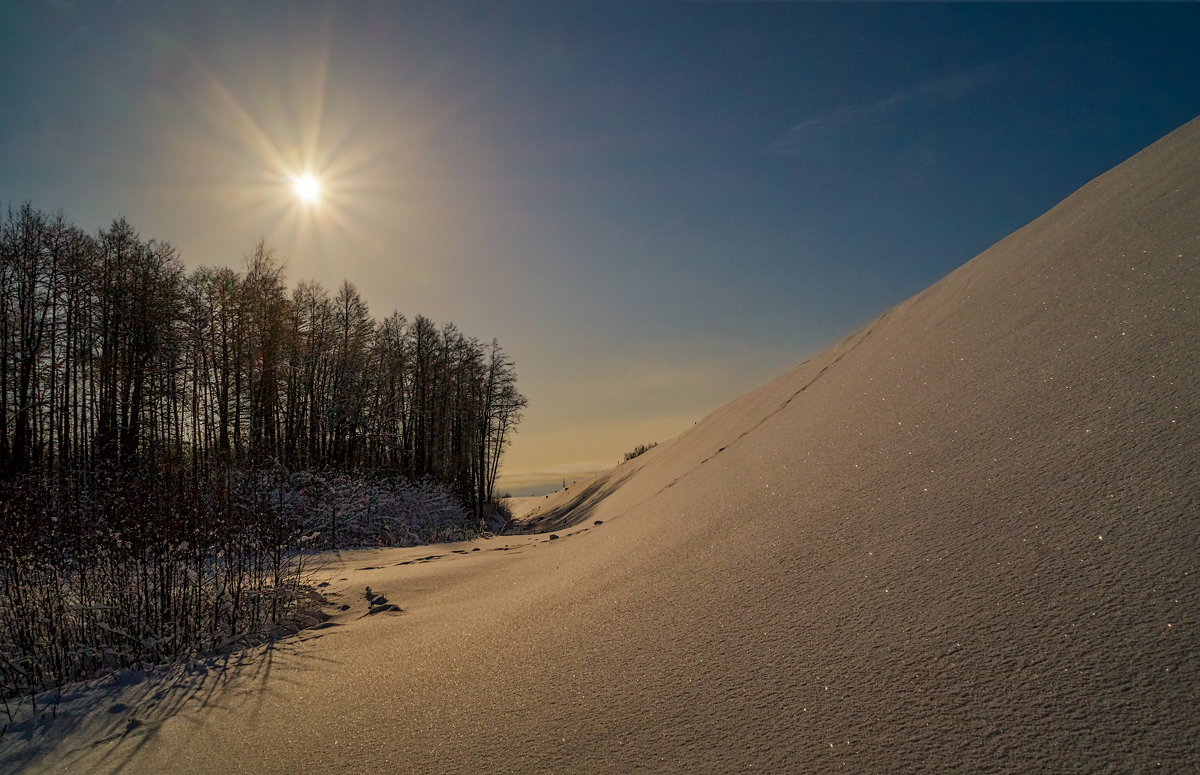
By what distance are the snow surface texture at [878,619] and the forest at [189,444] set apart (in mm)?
Result: 1082

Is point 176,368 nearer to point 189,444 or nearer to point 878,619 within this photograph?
point 189,444

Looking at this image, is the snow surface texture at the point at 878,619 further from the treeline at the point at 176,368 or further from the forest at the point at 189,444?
the treeline at the point at 176,368

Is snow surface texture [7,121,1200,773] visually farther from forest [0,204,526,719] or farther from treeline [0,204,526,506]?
treeline [0,204,526,506]

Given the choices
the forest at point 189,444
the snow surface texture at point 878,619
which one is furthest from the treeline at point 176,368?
the snow surface texture at point 878,619

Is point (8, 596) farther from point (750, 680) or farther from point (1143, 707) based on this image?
point (1143, 707)

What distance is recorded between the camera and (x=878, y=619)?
162cm

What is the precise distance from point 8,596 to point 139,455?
10414 millimetres

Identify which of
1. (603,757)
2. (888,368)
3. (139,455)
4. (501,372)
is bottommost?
(603,757)

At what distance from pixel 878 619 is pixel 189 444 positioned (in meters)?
15.9

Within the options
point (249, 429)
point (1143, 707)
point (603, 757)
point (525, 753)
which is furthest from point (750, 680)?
point (249, 429)

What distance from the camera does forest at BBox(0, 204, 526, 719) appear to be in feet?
11.5

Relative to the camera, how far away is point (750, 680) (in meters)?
1.57

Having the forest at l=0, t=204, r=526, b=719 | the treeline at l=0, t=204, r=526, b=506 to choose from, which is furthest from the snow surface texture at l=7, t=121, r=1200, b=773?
the treeline at l=0, t=204, r=526, b=506

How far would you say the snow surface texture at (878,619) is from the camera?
126 centimetres
